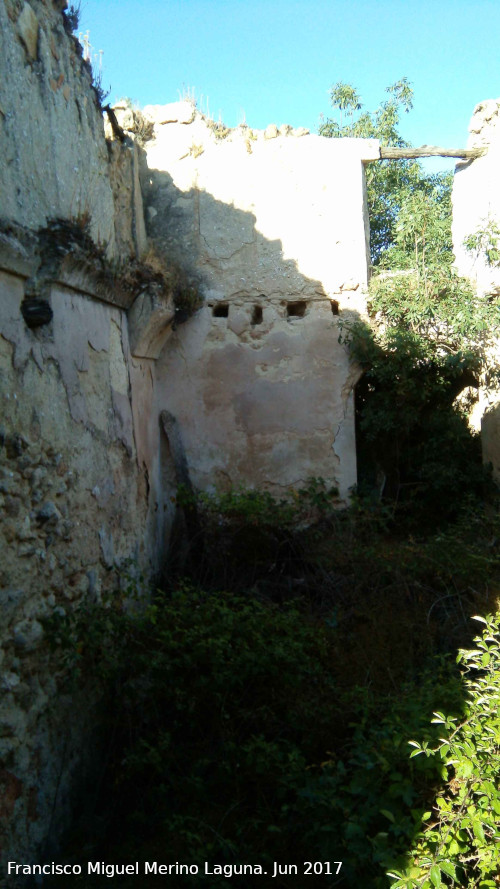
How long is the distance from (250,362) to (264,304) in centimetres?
60

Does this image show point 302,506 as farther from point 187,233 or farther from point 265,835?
point 265,835

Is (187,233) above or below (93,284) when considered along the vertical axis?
above

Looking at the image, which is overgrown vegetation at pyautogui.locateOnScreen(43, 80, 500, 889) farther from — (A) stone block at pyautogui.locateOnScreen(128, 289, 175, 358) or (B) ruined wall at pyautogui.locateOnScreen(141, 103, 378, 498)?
(A) stone block at pyautogui.locateOnScreen(128, 289, 175, 358)

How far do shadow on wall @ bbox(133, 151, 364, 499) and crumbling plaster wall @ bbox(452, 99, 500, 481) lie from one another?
1261 mm

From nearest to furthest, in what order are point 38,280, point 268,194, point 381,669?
point 38,280
point 381,669
point 268,194

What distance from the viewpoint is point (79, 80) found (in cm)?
489

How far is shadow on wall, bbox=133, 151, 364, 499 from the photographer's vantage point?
752 centimetres

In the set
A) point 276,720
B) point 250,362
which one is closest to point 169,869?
point 276,720

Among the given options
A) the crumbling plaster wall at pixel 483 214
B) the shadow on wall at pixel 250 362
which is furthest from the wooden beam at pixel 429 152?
the shadow on wall at pixel 250 362

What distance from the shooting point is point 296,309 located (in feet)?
25.5

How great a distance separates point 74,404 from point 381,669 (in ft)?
8.01

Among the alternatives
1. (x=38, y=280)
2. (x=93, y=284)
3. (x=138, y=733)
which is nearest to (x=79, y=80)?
(x=93, y=284)

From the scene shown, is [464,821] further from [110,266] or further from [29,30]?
[29,30]

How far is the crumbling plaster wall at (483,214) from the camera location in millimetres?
7480
